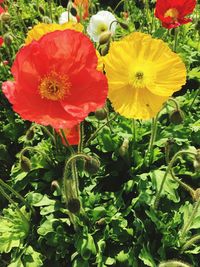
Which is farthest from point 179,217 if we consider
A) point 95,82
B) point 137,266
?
point 95,82

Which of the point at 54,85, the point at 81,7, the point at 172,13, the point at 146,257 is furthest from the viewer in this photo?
the point at 81,7

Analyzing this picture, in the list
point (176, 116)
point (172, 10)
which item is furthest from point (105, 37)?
point (172, 10)

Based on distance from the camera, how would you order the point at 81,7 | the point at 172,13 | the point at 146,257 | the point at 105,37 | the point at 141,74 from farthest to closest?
1. the point at 81,7
2. the point at 172,13
3. the point at 105,37
4. the point at 146,257
5. the point at 141,74

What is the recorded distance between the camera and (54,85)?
143 centimetres

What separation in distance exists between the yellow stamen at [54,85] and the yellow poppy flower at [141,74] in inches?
6.6

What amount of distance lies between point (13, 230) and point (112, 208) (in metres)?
0.44

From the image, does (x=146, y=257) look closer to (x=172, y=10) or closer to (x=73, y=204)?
(x=73, y=204)

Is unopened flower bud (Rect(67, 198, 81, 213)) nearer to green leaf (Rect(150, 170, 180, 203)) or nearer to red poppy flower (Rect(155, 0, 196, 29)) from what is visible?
green leaf (Rect(150, 170, 180, 203))

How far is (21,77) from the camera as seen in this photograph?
53.5 inches

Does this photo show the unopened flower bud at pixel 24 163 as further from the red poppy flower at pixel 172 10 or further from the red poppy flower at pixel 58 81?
the red poppy flower at pixel 172 10

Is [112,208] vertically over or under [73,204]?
under

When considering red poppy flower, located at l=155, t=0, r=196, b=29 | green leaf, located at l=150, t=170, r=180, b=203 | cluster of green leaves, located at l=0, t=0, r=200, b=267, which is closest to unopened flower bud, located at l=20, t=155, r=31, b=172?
cluster of green leaves, located at l=0, t=0, r=200, b=267

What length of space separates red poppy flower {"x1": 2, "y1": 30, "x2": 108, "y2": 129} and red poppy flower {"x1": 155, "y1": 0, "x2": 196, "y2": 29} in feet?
2.79

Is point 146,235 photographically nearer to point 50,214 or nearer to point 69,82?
point 50,214
